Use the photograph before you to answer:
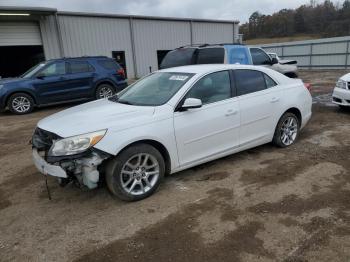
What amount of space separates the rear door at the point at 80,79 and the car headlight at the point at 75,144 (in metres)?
8.29

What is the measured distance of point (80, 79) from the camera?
1165cm

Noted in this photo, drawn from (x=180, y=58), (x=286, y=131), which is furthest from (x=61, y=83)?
(x=286, y=131)

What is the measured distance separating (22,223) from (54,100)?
828 cm

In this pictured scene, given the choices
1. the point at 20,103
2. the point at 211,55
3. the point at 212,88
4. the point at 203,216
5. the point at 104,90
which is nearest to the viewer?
the point at 203,216

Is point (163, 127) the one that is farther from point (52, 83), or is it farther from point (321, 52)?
point (321, 52)

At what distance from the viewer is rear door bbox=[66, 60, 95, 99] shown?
37.8 ft

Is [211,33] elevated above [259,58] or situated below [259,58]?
above

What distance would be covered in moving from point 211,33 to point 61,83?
1667 cm

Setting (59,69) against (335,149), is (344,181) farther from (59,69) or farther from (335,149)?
(59,69)

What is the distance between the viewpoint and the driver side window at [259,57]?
11.0 m

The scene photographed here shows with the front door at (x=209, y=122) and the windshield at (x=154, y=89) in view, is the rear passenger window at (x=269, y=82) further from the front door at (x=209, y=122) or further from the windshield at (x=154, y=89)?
the windshield at (x=154, y=89)

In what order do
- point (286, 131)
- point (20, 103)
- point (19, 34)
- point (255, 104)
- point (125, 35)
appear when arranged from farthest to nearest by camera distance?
point (125, 35) < point (19, 34) < point (20, 103) < point (286, 131) < point (255, 104)

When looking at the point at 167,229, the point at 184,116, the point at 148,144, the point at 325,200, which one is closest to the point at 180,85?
the point at 184,116

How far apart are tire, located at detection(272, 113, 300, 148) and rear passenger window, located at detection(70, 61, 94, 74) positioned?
8334 millimetres
